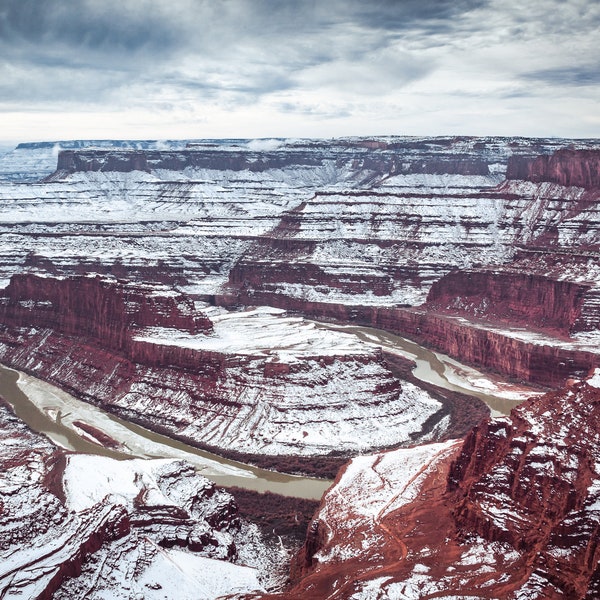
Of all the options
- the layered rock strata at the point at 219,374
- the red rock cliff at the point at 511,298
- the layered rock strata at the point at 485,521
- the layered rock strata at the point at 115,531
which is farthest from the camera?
the red rock cliff at the point at 511,298

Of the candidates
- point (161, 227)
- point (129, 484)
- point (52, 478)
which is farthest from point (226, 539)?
point (161, 227)

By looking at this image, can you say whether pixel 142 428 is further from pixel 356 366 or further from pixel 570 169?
pixel 570 169

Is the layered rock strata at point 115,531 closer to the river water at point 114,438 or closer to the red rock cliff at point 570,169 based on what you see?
the river water at point 114,438

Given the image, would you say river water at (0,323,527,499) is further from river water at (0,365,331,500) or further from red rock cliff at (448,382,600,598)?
red rock cliff at (448,382,600,598)


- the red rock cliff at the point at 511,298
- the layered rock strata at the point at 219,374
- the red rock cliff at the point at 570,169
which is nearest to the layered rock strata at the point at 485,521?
the layered rock strata at the point at 219,374

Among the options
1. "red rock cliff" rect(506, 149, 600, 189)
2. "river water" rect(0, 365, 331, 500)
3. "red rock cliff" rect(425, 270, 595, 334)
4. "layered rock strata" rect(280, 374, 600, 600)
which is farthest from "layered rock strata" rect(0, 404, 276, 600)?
"red rock cliff" rect(506, 149, 600, 189)

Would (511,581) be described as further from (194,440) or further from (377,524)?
(194,440)

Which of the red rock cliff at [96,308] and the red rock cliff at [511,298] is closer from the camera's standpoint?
the red rock cliff at [96,308]
